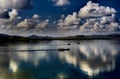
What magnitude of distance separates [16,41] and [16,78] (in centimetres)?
13615

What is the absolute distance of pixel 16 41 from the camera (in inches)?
6378

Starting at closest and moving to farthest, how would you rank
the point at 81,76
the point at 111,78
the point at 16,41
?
the point at 111,78
the point at 81,76
the point at 16,41

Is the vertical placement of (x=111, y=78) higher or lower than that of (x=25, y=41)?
higher

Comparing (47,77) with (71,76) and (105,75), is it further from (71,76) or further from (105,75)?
(105,75)

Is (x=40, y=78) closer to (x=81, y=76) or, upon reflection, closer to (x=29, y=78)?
(x=29, y=78)

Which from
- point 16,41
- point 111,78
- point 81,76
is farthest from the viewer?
point 16,41

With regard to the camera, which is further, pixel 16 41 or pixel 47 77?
pixel 16 41

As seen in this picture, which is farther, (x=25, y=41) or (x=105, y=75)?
(x=25, y=41)

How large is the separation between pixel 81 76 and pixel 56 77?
229 centimetres

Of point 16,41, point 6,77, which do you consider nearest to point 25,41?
point 16,41

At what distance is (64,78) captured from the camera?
26.6 m

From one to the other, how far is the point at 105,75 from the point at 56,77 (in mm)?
4306

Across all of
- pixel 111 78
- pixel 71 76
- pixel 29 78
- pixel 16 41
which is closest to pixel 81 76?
pixel 71 76

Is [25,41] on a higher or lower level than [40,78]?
lower
